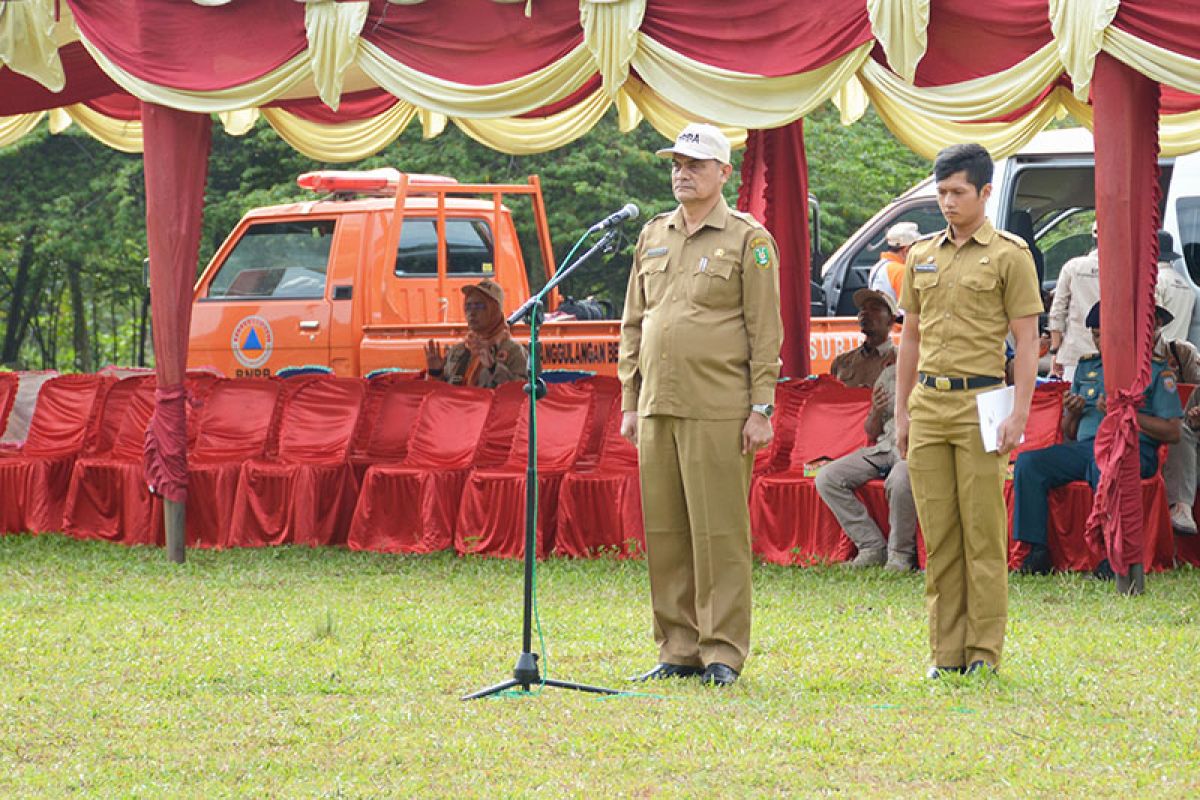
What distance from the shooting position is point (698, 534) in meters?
6.36

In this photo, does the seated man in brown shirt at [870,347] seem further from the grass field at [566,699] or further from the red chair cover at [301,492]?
the red chair cover at [301,492]

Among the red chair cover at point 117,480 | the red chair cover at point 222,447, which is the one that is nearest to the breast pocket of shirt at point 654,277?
the red chair cover at point 222,447

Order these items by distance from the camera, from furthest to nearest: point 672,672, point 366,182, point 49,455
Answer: point 366,182 → point 49,455 → point 672,672

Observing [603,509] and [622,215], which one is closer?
[622,215]

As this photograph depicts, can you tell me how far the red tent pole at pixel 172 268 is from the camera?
10672mm

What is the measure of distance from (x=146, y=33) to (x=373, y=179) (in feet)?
16.7

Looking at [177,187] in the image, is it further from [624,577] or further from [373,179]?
[373,179]

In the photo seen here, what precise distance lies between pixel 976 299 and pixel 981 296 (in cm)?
2

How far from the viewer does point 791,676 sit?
22.1 feet

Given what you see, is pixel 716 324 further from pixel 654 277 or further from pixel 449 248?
pixel 449 248

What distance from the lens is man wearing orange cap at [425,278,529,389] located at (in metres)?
11.9

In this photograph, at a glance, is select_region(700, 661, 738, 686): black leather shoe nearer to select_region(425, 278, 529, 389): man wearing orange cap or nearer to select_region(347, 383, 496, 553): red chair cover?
select_region(347, 383, 496, 553): red chair cover

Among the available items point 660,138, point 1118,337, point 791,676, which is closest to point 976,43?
point 1118,337

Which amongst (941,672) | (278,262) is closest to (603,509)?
(941,672)
